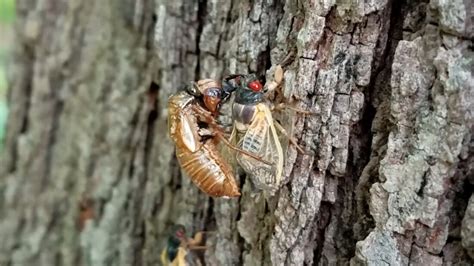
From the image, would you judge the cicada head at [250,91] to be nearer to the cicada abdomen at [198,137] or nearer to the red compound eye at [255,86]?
the red compound eye at [255,86]

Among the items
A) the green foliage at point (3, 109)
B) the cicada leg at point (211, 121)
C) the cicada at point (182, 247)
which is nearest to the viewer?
the cicada leg at point (211, 121)

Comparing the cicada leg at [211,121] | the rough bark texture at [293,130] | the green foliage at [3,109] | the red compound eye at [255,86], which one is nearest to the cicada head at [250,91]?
the red compound eye at [255,86]

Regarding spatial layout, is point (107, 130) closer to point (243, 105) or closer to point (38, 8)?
point (38, 8)

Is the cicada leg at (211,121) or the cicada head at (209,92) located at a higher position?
the cicada head at (209,92)

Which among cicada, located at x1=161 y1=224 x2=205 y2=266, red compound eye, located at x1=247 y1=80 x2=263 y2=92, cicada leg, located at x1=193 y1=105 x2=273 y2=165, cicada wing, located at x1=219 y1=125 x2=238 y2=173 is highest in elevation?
red compound eye, located at x1=247 y1=80 x2=263 y2=92

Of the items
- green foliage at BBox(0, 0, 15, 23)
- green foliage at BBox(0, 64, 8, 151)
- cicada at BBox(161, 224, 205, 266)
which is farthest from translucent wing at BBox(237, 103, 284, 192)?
green foliage at BBox(0, 0, 15, 23)

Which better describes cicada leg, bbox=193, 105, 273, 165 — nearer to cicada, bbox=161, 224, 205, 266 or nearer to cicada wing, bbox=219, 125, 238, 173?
cicada wing, bbox=219, 125, 238, 173

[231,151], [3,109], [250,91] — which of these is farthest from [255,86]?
[3,109]

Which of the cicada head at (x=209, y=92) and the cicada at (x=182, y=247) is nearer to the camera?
the cicada head at (x=209, y=92)

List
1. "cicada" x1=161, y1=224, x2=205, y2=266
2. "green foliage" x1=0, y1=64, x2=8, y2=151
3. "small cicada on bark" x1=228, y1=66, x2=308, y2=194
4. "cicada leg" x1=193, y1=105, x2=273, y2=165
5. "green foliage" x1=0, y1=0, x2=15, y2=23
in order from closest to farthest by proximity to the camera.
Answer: "small cicada on bark" x1=228, y1=66, x2=308, y2=194 < "cicada leg" x1=193, y1=105, x2=273, y2=165 < "cicada" x1=161, y1=224, x2=205, y2=266 < "green foliage" x1=0, y1=64, x2=8, y2=151 < "green foliage" x1=0, y1=0, x2=15, y2=23
